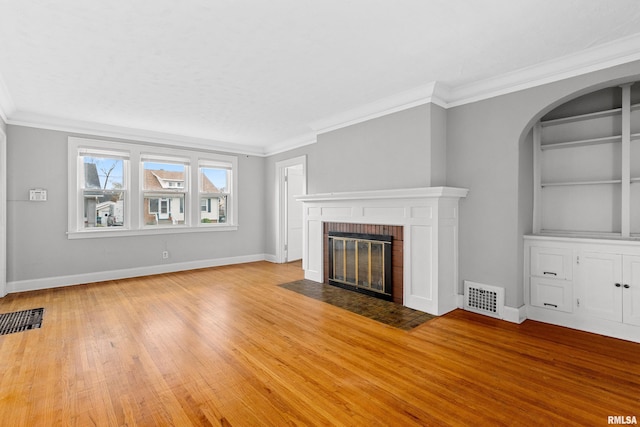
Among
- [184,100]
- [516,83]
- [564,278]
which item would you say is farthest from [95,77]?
[564,278]

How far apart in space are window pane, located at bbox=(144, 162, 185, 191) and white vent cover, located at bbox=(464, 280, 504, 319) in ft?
17.4

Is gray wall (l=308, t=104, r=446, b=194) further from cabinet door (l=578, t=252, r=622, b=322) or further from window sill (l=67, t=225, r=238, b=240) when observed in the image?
window sill (l=67, t=225, r=238, b=240)

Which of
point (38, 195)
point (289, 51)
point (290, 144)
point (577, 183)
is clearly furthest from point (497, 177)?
point (38, 195)

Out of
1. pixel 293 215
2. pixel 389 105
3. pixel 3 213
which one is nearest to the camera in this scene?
pixel 389 105

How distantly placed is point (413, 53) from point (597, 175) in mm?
2396

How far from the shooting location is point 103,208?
5.32 meters

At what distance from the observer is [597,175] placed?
3.33m

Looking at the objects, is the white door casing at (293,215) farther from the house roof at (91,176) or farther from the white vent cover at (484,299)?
the white vent cover at (484,299)

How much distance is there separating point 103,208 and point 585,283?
6758mm

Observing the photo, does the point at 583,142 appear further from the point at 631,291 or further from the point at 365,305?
the point at 365,305

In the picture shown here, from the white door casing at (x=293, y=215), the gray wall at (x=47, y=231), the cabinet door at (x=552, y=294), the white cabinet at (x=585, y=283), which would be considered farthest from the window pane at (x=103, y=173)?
the cabinet door at (x=552, y=294)

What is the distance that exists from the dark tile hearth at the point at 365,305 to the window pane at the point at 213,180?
2.88m

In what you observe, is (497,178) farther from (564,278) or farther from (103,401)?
(103,401)

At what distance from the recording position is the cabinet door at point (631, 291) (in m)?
2.82
